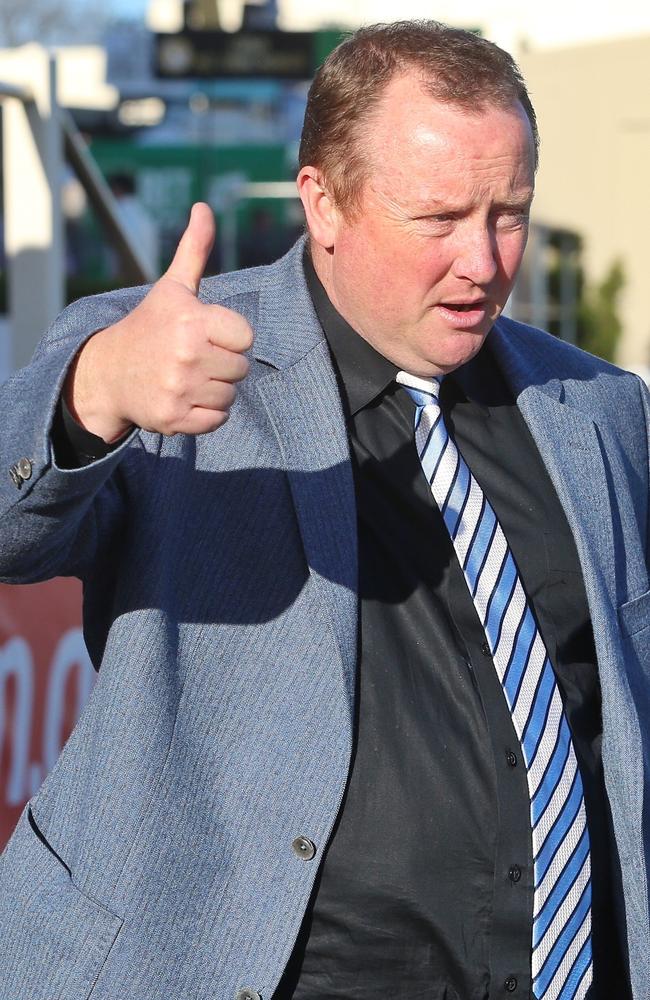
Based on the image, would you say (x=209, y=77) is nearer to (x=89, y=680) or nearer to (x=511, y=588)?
(x=89, y=680)

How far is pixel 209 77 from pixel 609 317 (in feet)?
27.2

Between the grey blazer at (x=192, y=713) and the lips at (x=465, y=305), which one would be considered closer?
the grey blazer at (x=192, y=713)

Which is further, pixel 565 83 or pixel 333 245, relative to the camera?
pixel 565 83

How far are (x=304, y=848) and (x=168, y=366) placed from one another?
28.4 inches

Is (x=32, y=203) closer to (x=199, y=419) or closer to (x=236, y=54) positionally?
(x=199, y=419)

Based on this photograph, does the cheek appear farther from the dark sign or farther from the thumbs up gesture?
the dark sign

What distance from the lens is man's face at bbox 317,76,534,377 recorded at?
85.1 inches

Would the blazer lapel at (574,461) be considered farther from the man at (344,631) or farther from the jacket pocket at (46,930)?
the jacket pocket at (46,930)

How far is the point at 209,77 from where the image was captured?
19156 mm

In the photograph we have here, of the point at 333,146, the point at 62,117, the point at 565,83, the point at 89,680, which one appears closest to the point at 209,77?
the point at 565,83

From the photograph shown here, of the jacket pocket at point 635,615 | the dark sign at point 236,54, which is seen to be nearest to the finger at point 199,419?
the jacket pocket at point 635,615

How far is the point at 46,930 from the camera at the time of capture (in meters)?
2.02

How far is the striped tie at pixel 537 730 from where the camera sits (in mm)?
2176

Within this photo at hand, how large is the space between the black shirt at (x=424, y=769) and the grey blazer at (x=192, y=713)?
9 cm
